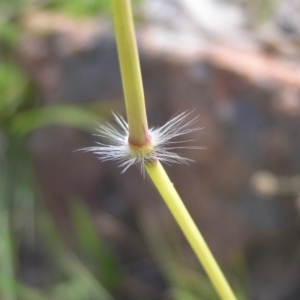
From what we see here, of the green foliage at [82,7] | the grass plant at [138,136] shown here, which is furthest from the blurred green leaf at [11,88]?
the grass plant at [138,136]

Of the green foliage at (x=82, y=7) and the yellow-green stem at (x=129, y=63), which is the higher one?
the green foliage at (x=82, y=7)

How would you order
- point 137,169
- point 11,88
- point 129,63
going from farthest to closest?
1. point 11,88
2. point 137,169
3. point 129,63

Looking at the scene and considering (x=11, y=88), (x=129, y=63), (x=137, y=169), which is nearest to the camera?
(x=129, y=63)

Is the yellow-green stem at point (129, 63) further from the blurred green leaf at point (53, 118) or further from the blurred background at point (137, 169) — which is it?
the blurred green leaf at point (53, 118)

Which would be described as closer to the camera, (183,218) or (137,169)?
(183,218)

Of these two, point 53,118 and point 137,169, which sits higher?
point 53,118

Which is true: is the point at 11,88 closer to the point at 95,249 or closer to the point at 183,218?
the point at 95,249

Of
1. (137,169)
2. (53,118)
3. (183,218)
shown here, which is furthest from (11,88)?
(183,218)
